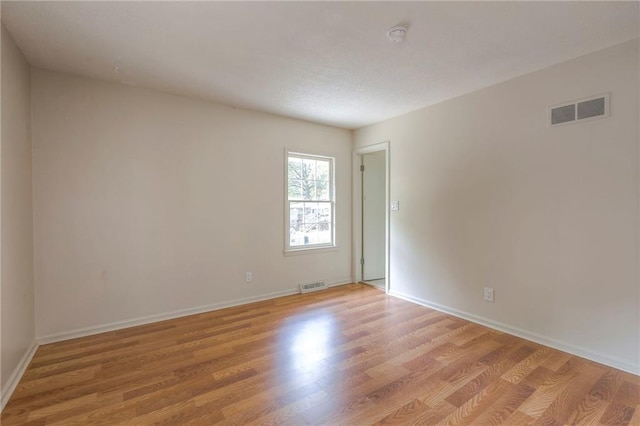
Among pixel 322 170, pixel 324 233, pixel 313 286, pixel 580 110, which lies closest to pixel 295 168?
pixel 322 170

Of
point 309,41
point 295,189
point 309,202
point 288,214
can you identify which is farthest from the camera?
point 309,202

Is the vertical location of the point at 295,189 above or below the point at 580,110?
below

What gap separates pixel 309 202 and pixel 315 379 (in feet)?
8.69

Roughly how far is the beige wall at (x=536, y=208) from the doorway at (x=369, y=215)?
1024 mm

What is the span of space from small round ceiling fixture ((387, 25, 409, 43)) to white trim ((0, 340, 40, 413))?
3.45 m

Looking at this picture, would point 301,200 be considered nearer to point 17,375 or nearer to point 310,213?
point 310,213

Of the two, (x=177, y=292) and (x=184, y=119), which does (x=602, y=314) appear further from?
(x=184, y=119)

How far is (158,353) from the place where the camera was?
2.52 metres

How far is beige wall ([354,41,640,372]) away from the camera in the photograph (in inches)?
89.1

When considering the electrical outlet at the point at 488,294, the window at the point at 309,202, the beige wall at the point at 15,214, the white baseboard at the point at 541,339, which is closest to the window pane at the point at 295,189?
the window at the point at 309,202

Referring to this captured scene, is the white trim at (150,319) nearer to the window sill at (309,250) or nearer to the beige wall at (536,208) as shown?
the window sill at (309,250)

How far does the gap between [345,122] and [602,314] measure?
137 inches

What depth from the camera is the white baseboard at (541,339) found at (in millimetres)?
2250

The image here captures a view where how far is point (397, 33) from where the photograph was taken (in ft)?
6.83
